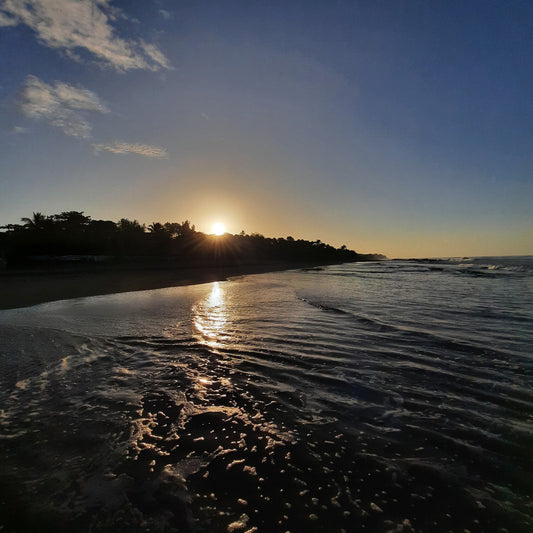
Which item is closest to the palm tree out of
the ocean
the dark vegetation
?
the dark vegetation

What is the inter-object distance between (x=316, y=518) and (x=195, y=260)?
196 feet

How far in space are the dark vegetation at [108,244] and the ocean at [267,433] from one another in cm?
4033

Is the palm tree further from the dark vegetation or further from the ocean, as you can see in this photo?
the ocean

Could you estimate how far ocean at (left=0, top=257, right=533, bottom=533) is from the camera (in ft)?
9.01

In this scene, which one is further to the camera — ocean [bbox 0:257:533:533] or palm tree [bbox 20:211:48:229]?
palm tree [bbox 20:211:48:229]

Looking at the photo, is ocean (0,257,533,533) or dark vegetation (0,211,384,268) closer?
ocean (0,257,533,533)

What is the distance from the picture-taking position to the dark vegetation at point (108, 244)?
43.4 metres

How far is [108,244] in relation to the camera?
167 feet

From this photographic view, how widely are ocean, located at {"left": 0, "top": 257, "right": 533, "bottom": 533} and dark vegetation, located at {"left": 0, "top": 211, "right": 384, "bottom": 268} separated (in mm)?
40327

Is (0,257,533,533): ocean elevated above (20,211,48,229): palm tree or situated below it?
below

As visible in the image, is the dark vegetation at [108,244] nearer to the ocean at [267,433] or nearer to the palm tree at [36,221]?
the palm tree at [36,221]

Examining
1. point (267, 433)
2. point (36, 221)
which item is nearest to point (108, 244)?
point (36, 221)

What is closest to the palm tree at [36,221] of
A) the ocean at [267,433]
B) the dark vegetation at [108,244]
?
the dark vegetation at [108,244]

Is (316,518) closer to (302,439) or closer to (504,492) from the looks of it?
(302,439)
